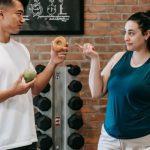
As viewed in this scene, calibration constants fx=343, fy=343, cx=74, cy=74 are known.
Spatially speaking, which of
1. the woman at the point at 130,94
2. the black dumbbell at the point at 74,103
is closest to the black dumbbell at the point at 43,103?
the black dumbbell at the point at 74,103

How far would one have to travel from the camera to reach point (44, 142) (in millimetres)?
2764

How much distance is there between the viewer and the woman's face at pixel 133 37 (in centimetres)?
204

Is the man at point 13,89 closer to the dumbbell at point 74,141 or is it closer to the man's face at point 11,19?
the man's face at point 11,19

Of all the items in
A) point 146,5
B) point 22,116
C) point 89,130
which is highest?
point 146,5

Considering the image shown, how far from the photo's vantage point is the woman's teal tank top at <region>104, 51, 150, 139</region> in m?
1.95

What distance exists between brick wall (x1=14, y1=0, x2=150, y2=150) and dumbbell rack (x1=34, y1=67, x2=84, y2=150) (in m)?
0.33

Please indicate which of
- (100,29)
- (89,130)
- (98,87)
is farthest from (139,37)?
(89,130)

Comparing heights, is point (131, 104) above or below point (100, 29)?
below

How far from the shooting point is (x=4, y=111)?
170cm

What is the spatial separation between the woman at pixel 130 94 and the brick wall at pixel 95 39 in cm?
112

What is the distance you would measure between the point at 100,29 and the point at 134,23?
3.76 ft

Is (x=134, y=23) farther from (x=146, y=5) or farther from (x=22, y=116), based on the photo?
(x=146, y=5)

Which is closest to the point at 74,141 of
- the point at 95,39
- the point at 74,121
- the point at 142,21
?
the point at 74,121

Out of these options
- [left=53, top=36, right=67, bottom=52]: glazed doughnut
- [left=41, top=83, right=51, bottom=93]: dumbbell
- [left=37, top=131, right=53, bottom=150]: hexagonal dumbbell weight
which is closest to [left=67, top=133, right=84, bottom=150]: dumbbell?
[left=37, top=131, right=53, bottom=150]: hexagonal dumbbell weight
